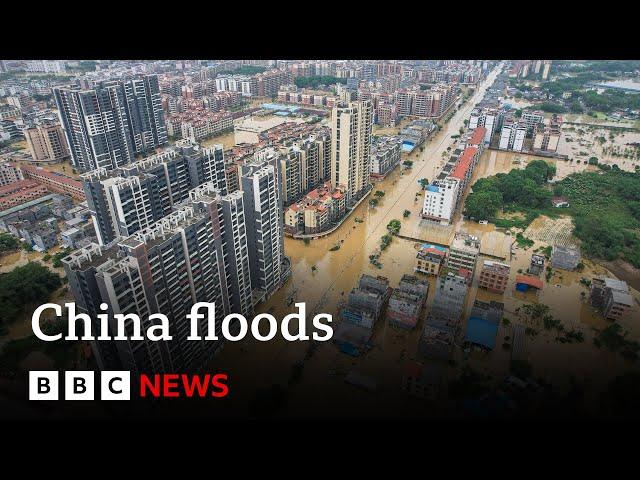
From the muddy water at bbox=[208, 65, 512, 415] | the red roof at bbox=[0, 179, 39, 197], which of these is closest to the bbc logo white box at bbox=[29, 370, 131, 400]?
the muddy water at bbox=[208, 65, 512, 415]

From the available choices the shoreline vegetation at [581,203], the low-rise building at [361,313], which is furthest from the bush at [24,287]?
the shoreline vegetation at [581,203]

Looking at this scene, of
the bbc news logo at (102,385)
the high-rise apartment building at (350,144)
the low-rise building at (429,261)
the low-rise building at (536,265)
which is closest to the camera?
the bbc news logo at (102,385)

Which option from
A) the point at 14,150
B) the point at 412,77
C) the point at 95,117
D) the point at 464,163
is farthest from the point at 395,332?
the point at 412,77

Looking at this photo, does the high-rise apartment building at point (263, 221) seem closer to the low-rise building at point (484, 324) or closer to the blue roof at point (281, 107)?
the low-rise building at point (484, 324)

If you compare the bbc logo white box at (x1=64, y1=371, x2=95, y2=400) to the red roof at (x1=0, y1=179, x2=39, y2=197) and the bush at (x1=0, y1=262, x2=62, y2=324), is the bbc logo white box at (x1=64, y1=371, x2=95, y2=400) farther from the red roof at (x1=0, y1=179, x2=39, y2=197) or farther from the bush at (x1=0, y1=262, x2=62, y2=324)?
the red roof at (x1=0, y1=179, x2=39, y2=197)

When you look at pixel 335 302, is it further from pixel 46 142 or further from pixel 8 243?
A: pixel 46 142
